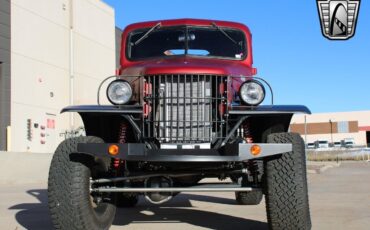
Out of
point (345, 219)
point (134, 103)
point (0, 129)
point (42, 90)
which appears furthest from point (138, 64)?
point (42, 90)

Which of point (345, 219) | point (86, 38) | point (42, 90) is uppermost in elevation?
point (86, 38)

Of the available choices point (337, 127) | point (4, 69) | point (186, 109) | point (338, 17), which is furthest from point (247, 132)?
point (337, 127)

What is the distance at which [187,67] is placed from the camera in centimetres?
607

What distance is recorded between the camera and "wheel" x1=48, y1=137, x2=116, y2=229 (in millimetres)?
5586

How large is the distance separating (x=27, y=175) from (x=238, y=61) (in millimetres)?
12887

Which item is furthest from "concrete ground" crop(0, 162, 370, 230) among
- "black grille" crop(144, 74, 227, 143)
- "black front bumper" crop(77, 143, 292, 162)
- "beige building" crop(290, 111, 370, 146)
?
"beige building" crop(290, 111, 370, 146)

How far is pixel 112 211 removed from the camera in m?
6.85

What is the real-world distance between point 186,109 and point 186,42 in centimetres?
156

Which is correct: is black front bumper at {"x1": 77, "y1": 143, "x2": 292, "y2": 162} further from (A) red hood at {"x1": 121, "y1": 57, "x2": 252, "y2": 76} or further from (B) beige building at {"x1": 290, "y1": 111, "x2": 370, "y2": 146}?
(B) beige building at {"x1": 290, "y1": 111, "x2": 370, "y2": 146}

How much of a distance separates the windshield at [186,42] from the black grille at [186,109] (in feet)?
3.84

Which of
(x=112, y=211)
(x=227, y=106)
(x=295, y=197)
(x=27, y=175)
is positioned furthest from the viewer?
(x=27, y=175)

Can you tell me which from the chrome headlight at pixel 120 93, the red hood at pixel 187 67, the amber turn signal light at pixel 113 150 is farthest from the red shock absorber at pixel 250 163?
the amber turn signal light at pixel 113 150

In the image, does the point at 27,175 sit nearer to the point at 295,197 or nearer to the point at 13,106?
the point at 13,106

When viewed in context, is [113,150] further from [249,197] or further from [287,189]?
[249,197]
